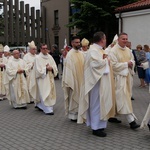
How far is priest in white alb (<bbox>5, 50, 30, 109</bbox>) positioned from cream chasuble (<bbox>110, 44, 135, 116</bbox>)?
154 inches

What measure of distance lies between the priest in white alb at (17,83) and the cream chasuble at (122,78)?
12.8 feet

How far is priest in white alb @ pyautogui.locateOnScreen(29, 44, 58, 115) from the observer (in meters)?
8.74

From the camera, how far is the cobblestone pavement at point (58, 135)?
18.8 feet

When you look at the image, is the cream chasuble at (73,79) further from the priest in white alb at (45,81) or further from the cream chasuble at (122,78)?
the priest in white alb at (45,81)

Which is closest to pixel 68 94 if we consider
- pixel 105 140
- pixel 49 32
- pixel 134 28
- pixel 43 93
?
pixel 43 93

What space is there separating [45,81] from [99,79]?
287 cm

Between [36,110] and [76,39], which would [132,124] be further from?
[36,110]

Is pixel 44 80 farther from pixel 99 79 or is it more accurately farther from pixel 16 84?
pixel 99 79

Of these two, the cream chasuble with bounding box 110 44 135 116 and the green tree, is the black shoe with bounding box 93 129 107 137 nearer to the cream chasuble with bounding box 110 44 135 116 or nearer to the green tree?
the cream chasuble with bounding box 110 44 135 116

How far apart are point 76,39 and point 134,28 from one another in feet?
49.6

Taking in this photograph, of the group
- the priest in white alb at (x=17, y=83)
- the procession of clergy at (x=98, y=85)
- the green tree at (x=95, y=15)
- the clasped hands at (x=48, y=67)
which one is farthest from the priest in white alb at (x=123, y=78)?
the green tree at (x=95, y=15)

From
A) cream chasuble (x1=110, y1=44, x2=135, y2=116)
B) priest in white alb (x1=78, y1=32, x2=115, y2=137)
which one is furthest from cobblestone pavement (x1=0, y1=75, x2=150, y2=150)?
cream chasuble (x1=110, y1=44, x2=135, y2=116)

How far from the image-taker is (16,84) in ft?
32.4

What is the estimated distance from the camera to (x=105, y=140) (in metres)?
6.04
